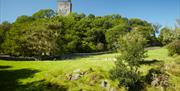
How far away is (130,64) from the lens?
57125 millimetres


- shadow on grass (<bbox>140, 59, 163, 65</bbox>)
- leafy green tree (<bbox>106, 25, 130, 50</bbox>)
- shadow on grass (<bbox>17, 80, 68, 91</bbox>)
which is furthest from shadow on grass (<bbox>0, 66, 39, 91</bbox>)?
leafy green tree (<bbox>106, 25, 130, 50</bbox>)

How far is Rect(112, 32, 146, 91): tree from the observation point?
53.1 meters

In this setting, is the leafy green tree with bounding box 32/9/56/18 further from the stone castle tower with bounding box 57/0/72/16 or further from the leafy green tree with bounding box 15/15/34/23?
the stone castle tower with bounding box 57/0/72/16

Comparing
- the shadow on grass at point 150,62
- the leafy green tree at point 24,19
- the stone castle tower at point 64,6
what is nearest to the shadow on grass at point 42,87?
the shadow on grass at point 150,62

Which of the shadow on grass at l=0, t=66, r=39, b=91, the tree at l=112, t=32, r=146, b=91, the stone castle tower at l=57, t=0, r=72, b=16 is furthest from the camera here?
the stone castle tower at l=57, t=0, r=72, b=16

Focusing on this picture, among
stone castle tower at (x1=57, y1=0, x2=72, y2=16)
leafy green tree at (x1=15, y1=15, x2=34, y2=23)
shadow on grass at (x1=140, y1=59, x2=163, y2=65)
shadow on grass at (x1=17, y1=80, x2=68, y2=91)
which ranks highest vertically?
stone castle tower at (x1=57, y1=0, x2=72, y2=16)

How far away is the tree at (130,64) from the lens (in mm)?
53094

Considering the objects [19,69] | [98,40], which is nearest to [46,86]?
[19,69]

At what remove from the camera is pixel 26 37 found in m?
72.8

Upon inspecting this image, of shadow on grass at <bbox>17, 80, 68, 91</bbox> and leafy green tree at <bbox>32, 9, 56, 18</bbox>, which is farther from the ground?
leafy green tree at <bbox>32, 9, 56, 18</bbox>

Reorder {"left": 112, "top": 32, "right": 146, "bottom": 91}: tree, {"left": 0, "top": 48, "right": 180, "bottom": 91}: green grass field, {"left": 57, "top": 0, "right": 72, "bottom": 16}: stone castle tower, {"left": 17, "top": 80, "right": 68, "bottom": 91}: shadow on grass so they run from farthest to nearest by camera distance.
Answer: {"left": 57, "top": 0, "right": 72, "bottom": 16}: stone castle tower
{"left": 112, "top": 32, "right": 146, "bottom": 91}: tree
{"left": 0, "top": 48, "right": 180, "bottom": 91}: green grass field
{"left": 17, "top": 80, "right": 68, "bottom": 91}: shadow on grass

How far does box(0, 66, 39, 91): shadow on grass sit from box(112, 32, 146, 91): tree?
1571 centimetres

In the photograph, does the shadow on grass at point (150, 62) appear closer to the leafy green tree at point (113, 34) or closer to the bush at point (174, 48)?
the bush at point (174, 48)

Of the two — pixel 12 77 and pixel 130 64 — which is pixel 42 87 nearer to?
pixel 12 77
